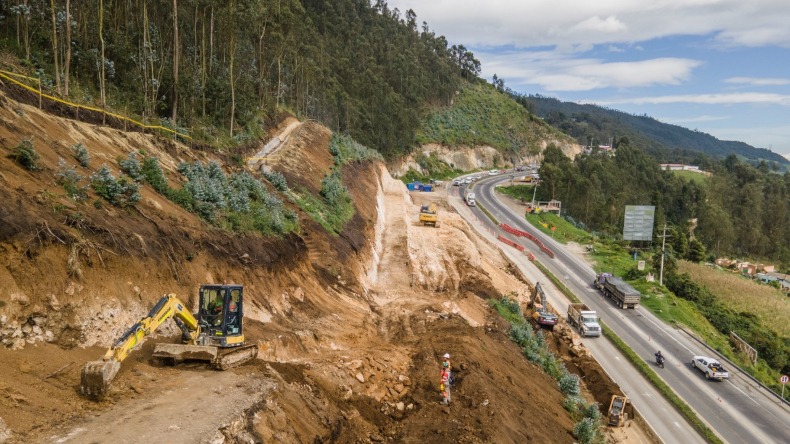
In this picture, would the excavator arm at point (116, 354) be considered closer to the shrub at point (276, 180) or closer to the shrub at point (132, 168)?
the shrub at point (132, 168)

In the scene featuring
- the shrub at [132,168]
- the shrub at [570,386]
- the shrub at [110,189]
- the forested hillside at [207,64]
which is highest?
the forested hillside at [207,64]

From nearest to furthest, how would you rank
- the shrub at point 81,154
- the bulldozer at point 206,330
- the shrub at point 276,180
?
the bulldozer at point 206,330, the shrub at point 81,154, the shrub at point 276,180

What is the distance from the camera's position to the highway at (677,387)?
28.6 metres

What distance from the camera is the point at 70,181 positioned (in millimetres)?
15555

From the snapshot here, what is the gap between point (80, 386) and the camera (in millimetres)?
11438

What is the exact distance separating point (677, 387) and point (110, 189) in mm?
34292

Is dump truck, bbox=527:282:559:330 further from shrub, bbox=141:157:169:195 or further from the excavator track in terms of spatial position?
shrub, bbox=141:157:169:195

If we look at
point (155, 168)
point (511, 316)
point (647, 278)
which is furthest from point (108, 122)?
point (647, 278)

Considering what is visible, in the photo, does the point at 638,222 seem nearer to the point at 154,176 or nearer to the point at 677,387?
the point at 677,387

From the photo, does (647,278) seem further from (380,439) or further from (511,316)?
(380,439)

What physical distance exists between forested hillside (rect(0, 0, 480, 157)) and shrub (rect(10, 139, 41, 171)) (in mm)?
11293

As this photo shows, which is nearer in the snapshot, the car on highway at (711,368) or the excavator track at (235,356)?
the excavator track at (235,356)

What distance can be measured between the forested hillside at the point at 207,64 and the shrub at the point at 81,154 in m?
8.71

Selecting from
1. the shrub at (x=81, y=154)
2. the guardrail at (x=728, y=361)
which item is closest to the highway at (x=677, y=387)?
the guardrail at (x=728, y=361)
